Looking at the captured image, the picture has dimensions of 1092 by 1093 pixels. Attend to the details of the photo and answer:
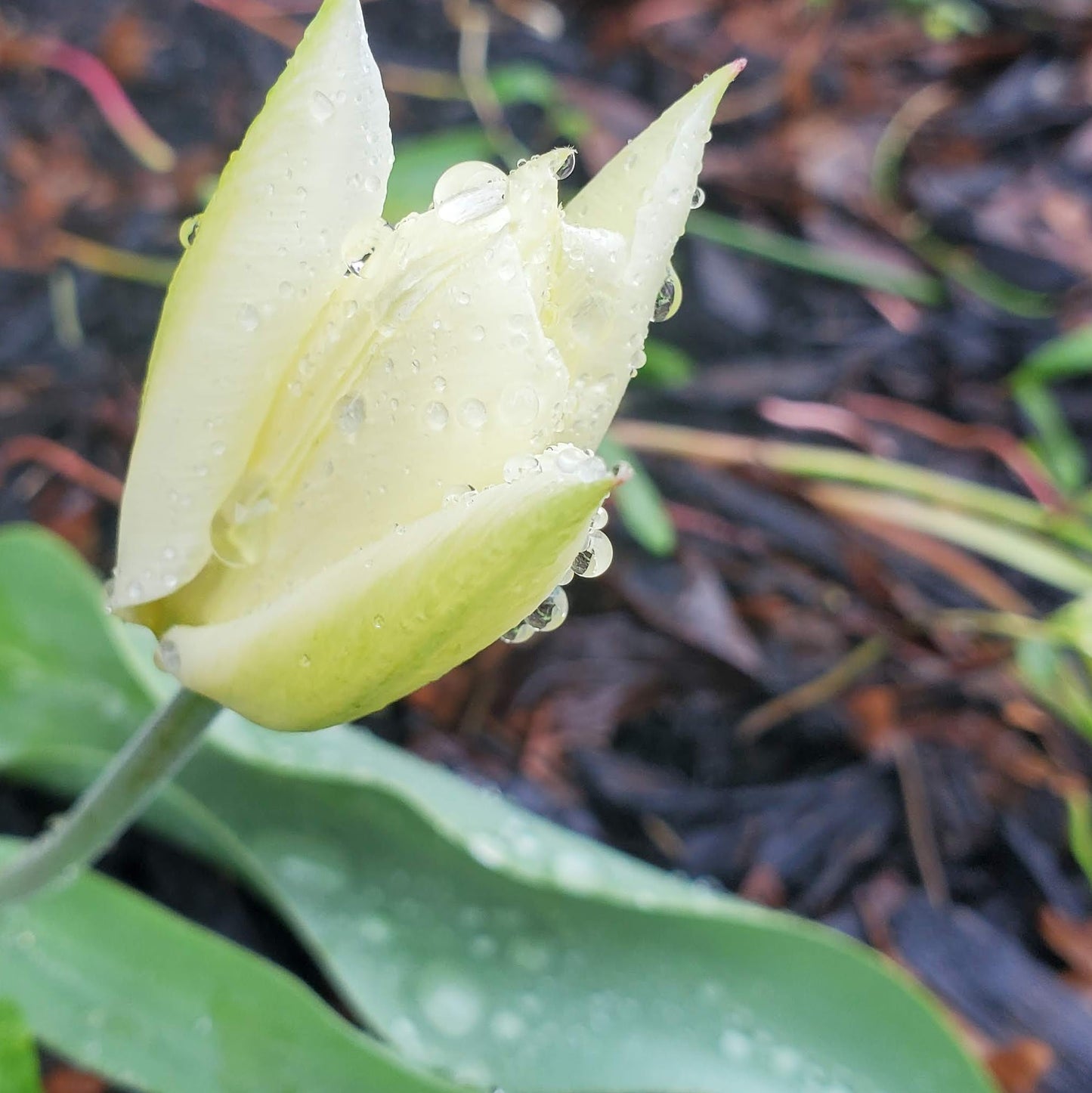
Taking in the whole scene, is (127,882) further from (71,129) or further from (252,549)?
(71,129)

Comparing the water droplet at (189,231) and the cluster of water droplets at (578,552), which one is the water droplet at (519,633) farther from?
the water droplet at (189,231)

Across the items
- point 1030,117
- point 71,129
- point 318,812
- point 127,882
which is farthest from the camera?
point 1030,117

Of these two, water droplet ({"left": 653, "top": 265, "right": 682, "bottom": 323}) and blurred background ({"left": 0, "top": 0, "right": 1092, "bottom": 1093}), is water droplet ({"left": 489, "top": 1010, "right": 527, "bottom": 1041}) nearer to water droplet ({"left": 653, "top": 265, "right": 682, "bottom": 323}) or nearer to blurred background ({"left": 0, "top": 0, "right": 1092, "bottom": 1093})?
blurred background ({"left": 0, "top": 0, "right": 1092, "bottom": 1093})

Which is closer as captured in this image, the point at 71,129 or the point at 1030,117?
A: the point at 71,129

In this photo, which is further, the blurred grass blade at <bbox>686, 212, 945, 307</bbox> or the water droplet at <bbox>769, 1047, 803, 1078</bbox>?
the blurred grass blade at <bbox>686, 212, 945, 307</bbox>

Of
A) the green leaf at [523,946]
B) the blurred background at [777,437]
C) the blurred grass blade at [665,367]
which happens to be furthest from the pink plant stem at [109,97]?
the green leaf at [523,946]

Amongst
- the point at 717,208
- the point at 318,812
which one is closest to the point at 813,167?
the point at 717,208

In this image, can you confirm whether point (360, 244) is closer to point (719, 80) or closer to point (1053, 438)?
point (719, 80)

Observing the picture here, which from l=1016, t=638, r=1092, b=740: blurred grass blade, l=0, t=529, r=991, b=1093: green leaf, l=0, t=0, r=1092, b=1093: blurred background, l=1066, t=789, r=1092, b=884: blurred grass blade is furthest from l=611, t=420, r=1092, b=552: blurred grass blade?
l=0, t=529, r=991, b=1093: green leaf
